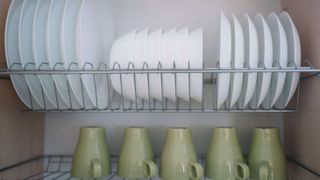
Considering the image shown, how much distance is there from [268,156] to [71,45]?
0.54 m

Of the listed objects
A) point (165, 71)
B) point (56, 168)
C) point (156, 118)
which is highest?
point (165, 71)

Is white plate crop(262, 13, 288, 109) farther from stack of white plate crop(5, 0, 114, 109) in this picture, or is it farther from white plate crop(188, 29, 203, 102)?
stack of white plate crop(5, 0, 114, 109)

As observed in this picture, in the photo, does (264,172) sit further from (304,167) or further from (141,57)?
(141,57)

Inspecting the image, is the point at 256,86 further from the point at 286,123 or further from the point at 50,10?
the point at 50,10

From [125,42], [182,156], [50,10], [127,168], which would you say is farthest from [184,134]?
[50,10]

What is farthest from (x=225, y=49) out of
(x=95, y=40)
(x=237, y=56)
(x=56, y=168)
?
(x=56, y=168)

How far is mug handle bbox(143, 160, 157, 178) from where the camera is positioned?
0.77m

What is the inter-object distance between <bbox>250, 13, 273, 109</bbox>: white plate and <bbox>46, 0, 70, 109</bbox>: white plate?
1.55ft

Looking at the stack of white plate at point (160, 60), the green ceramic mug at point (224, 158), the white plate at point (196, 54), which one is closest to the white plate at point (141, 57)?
the stack of white plate at point (160, 60)

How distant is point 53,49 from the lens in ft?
2.62

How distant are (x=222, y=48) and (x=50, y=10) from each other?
Result: 41cm

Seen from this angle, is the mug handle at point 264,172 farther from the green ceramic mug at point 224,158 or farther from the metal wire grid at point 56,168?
the metal wire grid at point 56,168

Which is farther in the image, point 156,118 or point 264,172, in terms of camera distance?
point 156,118

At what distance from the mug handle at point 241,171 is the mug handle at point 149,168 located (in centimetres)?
19
